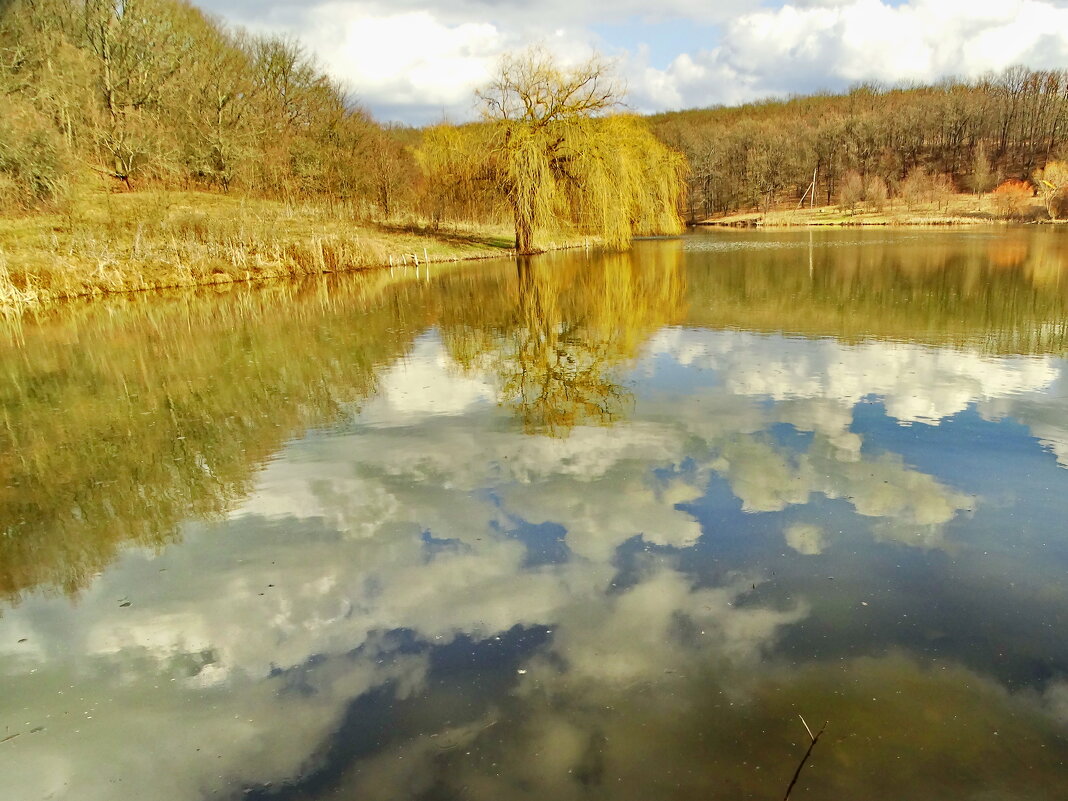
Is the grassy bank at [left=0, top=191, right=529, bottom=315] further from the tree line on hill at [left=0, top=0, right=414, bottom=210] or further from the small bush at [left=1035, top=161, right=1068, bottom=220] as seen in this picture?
the small bush at [left=1035, top=161, right=1068, bottom=220]

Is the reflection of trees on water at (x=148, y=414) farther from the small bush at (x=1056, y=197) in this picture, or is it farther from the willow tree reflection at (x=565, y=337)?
the small bush at (x=1056, y=197)

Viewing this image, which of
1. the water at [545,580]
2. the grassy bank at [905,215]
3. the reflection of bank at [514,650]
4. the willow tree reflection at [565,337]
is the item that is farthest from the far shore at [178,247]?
the grassy bank at [905,215]

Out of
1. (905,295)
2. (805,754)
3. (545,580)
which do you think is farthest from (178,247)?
(805,754)

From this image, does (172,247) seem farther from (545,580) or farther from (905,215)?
(905,215)

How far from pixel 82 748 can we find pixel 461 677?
1.78m

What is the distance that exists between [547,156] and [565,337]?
19.1m

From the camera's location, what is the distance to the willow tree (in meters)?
29.0

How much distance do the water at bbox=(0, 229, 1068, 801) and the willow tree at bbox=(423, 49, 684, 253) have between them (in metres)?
20.8

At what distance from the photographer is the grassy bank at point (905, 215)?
175 ft

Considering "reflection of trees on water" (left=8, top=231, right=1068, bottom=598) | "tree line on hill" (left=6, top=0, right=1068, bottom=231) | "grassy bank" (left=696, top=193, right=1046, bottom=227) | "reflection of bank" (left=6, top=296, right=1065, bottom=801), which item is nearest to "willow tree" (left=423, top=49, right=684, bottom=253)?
"tree line on hill" (left=6, top=0, right=1068, bottom=231)

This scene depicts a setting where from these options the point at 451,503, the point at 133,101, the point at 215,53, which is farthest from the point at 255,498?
the point at 215,53

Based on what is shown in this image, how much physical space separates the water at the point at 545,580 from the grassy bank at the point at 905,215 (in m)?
53.1

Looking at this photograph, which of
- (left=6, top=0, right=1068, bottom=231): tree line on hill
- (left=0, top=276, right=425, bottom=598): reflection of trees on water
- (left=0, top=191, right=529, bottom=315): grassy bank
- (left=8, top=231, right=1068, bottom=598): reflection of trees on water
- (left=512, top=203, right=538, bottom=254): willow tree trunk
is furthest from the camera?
(left=512, top=203, right=538, bottom=254): willow tree trunk

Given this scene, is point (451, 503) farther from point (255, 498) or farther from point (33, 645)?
point (33, 645)
